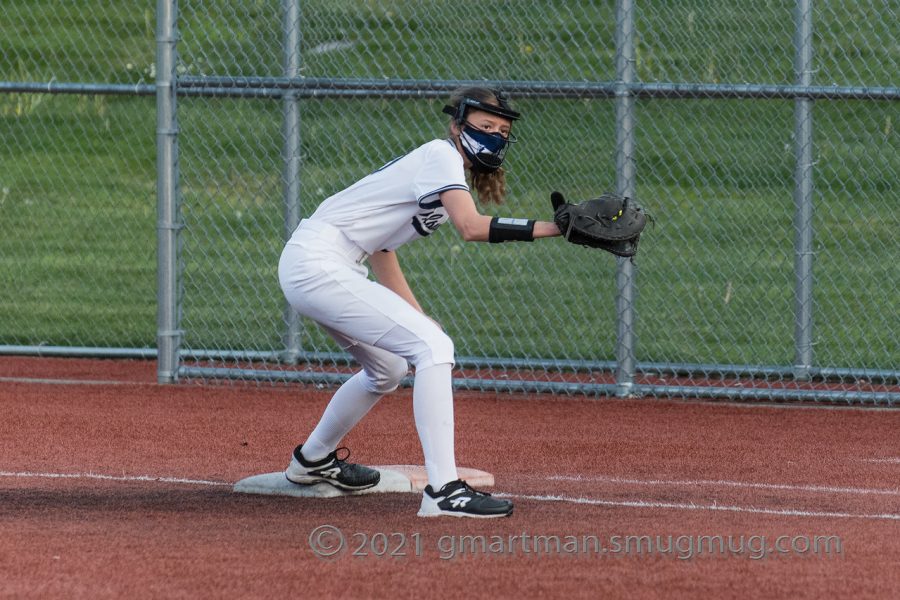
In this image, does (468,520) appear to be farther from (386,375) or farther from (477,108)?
(477,108)

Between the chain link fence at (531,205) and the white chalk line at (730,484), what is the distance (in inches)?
94.1

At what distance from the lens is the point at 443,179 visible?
511 centimetres

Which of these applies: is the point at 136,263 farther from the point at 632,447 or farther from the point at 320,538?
the point at 320,538

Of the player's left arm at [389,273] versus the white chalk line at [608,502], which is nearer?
the white chalk line at [608,502]

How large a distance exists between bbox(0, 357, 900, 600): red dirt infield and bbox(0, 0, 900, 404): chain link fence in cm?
81

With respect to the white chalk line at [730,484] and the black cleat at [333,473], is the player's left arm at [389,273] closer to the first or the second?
the black cleat at [333,473]

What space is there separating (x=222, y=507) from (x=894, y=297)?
7667 millimetres

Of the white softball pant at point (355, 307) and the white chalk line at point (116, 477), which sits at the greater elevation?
the white softball pant at point (355, 307)

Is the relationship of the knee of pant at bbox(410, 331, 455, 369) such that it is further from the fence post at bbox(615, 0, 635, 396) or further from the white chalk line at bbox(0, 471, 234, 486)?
the fence post at bbox(615, 0, 635, 396)

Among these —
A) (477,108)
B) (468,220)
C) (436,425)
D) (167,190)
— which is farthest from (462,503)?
(167,190)

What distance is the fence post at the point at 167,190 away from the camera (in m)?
8.91

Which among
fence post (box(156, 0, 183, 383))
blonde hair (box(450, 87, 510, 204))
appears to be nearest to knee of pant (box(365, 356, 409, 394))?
blonde hair (box(450, 87, 510, 204))

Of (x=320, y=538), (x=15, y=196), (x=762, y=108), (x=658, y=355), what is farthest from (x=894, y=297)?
(x=15, y=196)

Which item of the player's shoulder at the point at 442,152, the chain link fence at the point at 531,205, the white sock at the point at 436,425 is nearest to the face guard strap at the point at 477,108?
the player's shoulder at the point at 442,152
